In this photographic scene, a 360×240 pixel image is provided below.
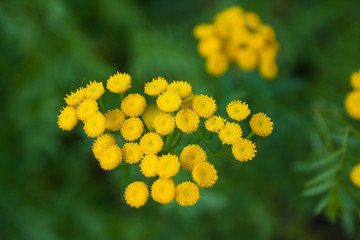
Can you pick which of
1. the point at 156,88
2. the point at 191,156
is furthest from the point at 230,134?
the point at 156,88

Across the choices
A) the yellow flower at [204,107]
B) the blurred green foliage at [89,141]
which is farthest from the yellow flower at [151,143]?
the blurred green foliage at [89,141]

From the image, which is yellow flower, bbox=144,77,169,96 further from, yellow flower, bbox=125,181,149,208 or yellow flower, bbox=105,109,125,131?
yellow flower, bbox=125,181,149,208

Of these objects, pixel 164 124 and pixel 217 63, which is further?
pixel 217 63

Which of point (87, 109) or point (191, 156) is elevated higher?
point (87, 109)

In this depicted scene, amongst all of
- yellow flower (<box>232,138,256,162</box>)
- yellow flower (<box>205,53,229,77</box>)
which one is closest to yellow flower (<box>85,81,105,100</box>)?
yellow flower (<box>232,138,256,162</box>)

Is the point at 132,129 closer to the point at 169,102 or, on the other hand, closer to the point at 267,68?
the point at 169,102

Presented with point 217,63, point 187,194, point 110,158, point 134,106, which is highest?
point 217,63

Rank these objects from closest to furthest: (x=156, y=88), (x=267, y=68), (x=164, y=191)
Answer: (x=164, y=191), (x=156, y=88), (x=267, y=68)
